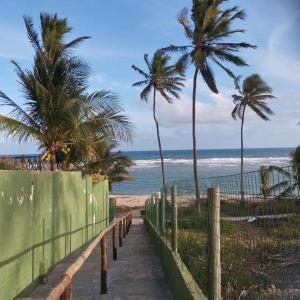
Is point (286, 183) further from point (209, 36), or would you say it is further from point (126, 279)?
point (209, 36)

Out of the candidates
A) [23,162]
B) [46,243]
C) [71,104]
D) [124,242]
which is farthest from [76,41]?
[46,243]

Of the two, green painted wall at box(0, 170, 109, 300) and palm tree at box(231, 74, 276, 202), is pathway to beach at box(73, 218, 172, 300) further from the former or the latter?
palm tree at box(231, 74, 276, 202)

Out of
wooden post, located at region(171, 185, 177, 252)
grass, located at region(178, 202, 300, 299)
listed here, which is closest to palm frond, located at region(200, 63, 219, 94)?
wooden post, located at region(171, 185, 177, 252)

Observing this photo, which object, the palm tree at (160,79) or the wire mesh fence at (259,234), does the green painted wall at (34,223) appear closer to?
the wire mesh fence at (259,234)

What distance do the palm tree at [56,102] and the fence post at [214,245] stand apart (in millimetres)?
12645

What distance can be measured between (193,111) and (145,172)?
69.4 meters

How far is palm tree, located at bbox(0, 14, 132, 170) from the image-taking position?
17.6 metres

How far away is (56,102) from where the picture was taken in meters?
17.8

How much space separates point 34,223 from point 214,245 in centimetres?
493

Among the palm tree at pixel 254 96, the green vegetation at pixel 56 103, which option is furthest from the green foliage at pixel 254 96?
the green vegetation at pixel 56 103

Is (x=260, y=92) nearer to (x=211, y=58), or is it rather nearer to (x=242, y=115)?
(x=242, y=115)

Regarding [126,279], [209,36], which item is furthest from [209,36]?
[126,279]

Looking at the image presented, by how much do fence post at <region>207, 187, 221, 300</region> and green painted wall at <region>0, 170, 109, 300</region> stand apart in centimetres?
337

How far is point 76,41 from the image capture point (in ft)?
63.7
